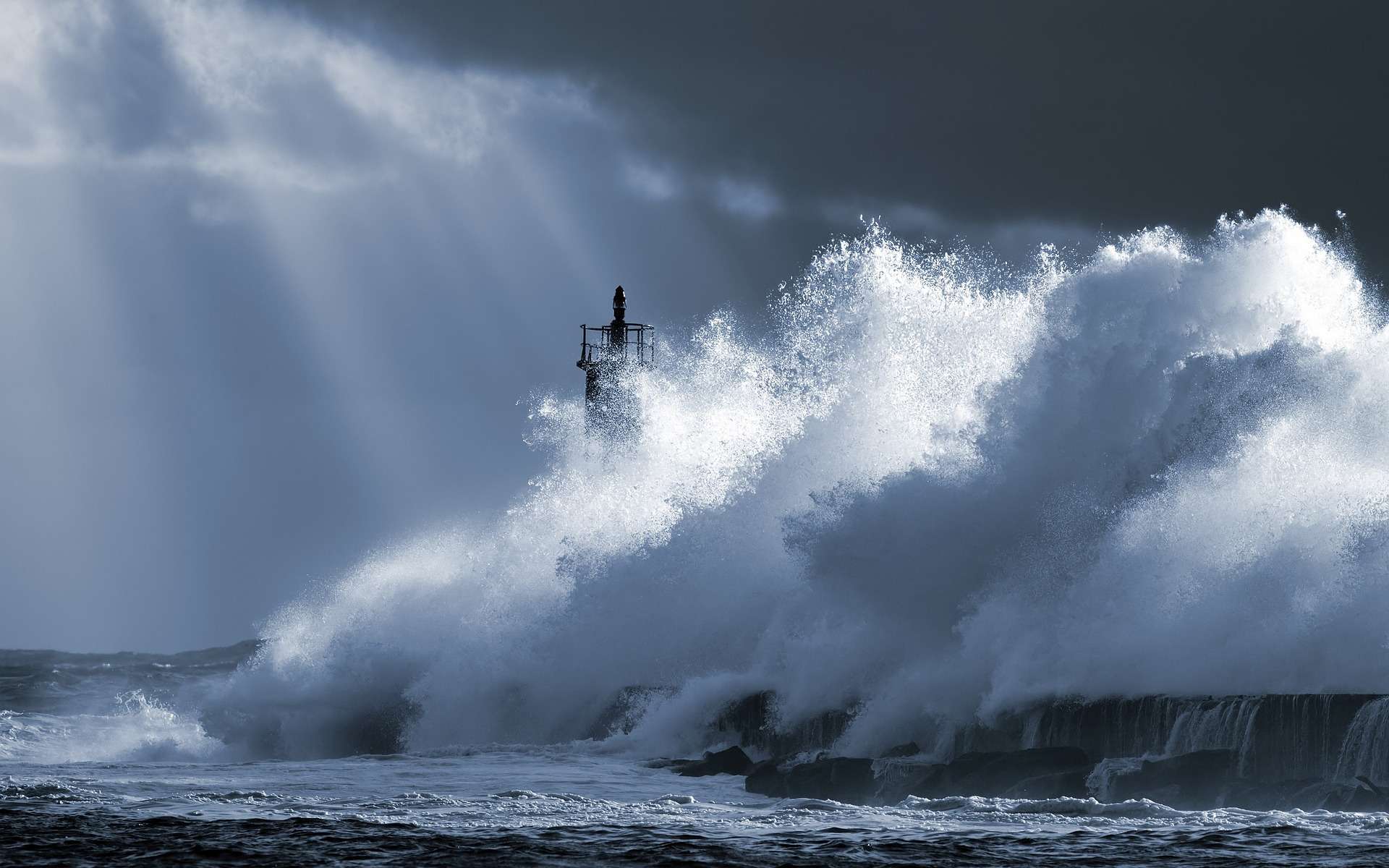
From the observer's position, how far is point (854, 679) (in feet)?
58.4

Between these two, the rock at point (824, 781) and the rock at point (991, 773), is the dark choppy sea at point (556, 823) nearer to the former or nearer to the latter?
the rock at point (824, 781)

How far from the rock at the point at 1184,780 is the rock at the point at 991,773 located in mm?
512

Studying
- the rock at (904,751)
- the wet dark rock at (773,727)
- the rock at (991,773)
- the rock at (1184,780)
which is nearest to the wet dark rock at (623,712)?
the wet dark rock at (773,727)

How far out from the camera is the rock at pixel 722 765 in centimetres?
1625

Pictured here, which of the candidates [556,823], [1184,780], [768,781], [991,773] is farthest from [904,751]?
[556,823]

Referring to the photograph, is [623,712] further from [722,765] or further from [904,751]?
[904,751]

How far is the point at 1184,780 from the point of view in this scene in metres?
12.5

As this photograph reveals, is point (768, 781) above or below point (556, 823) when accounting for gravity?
above

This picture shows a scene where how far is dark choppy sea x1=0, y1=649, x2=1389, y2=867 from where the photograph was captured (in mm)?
10422

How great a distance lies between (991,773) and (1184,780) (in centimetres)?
174

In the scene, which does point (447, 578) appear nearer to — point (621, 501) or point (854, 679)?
point (621, 501)

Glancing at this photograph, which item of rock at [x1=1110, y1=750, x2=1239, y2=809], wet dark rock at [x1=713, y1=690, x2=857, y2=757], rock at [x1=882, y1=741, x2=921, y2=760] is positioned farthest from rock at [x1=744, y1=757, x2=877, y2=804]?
wet dark rock at [x1=713, y1=690, x2=857, y2=757]

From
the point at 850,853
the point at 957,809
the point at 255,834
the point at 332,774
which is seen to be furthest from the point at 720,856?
the point at 332,774

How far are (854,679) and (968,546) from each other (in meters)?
2.03
